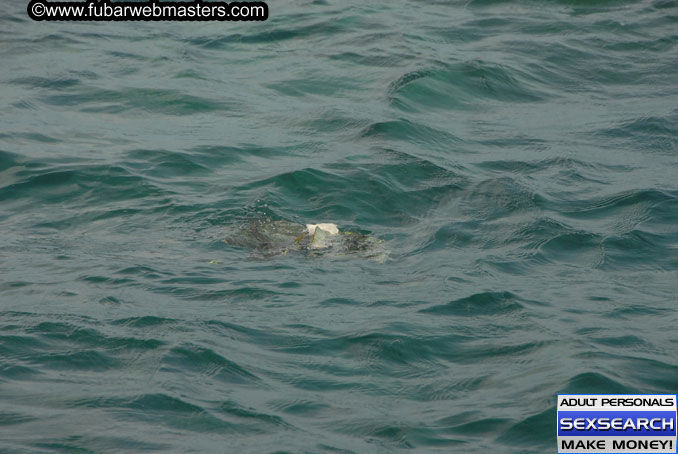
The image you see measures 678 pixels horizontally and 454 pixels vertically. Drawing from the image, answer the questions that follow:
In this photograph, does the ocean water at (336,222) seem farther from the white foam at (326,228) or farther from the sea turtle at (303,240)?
the white foam at (326,228)

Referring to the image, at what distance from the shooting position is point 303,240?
8625 millimetres

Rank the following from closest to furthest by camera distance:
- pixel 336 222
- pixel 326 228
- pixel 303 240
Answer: pixel 303 240, pixel 326 228, pixel 336 222

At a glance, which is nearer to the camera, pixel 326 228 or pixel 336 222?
pixel 326 228

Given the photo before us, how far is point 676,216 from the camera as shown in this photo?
9.73 m

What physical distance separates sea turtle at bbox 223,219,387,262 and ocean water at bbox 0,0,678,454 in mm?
159

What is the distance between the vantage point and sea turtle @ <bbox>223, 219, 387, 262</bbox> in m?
8.48

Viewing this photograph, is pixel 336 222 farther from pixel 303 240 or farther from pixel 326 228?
pixel 303 240

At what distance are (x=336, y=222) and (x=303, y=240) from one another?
77 centimetres

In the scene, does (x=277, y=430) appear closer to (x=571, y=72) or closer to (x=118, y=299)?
(x=118, y=299)

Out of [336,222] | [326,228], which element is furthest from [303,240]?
[336,222]

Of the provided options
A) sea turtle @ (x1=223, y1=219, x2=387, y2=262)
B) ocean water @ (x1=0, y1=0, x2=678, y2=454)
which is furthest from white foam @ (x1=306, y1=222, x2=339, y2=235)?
ocean water @ (x1=0, y1=0, x2=678, y2=454)

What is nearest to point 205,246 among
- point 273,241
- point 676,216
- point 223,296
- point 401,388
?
point 273,241

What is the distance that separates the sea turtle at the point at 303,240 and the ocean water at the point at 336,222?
16 cm

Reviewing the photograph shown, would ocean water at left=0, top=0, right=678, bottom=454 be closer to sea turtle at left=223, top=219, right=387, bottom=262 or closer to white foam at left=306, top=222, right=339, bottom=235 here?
sea turtle at left=223, top=219, right=387, bottom=262
